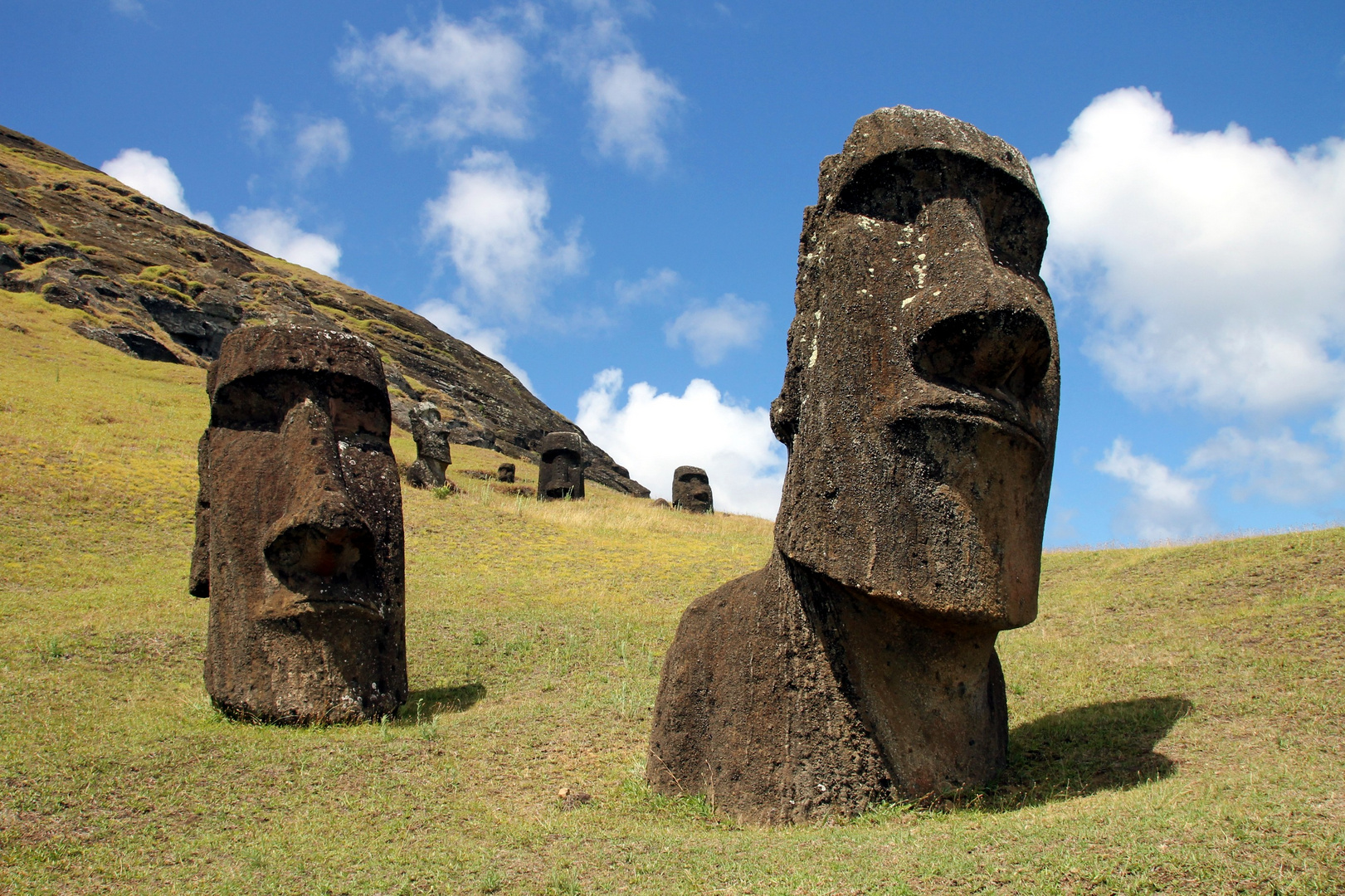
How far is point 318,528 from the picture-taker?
7.93 metres

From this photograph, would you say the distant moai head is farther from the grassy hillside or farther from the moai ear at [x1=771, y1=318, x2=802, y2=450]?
the grassy hillside

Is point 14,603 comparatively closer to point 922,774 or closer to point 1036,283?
point 922,774

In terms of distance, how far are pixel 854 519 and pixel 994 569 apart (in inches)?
30.3

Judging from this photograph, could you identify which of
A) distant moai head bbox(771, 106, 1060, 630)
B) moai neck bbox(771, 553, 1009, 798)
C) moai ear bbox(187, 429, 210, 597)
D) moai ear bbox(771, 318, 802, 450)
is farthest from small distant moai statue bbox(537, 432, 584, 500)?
moai neck bbox(771, 553, 1009, 798)

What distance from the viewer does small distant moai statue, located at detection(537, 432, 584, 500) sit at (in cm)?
2916

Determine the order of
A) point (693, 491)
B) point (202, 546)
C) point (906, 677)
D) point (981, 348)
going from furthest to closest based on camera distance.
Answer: point (693, 491) → point (202, 546) → point (906, 677) → point (981, 348)

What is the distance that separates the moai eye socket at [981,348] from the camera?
17.3ft

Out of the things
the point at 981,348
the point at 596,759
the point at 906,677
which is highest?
the point at 981,348

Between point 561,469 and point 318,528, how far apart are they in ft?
70.5

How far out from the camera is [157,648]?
10.4 m

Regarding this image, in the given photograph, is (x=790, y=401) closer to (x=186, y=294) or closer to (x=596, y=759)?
(x=596, y=759)

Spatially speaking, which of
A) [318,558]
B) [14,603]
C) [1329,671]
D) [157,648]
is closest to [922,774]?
[1329,671]

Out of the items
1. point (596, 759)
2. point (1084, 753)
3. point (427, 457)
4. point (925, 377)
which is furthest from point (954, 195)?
point (427, 457)

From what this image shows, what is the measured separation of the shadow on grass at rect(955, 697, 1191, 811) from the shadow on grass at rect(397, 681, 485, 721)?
474 cm
